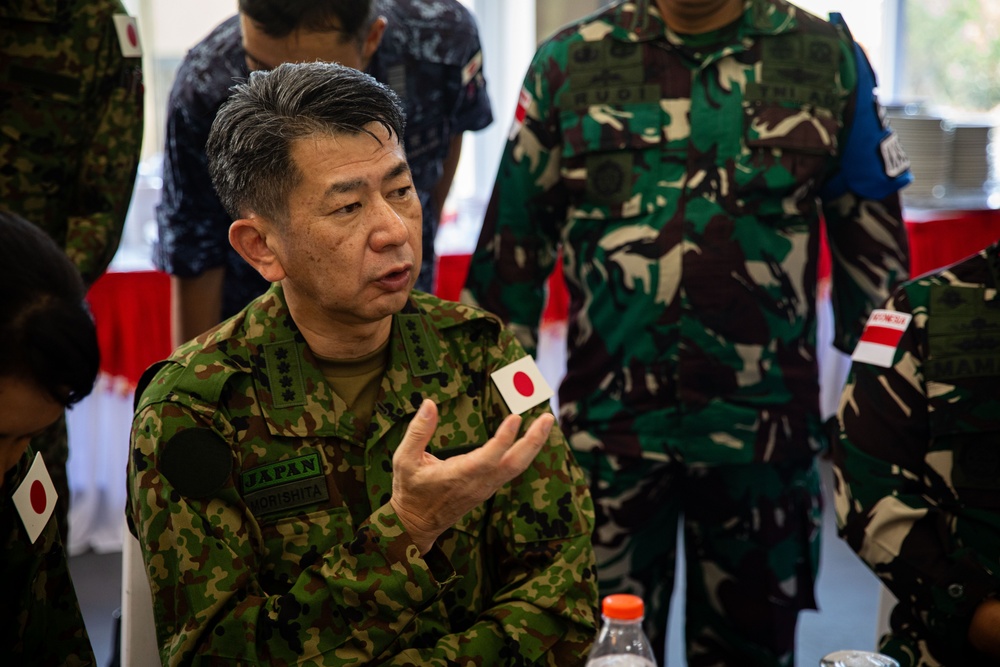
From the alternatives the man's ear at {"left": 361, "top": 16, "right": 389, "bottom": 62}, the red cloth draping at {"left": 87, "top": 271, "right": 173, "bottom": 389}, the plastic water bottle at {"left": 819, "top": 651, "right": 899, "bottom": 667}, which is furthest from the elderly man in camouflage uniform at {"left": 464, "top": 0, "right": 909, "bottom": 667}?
the red cloth draping at {"left": 87, "top": 271, "right": 173, "bottom": 389}

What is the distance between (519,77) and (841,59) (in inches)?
109

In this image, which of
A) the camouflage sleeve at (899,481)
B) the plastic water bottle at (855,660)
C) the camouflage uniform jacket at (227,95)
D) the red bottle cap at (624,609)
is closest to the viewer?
the red bottle cap at (624,609)

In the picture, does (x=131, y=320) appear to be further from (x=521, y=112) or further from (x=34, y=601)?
Answer: (x=34, y=601)

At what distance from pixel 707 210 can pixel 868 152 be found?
0.36 m

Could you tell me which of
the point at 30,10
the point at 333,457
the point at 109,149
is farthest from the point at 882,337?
the point at 30,10

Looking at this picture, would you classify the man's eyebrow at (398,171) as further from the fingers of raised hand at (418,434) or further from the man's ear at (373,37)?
the man's ear at (373,37)

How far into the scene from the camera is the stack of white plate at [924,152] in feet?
15.6

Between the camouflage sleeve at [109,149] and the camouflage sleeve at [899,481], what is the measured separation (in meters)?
1.51

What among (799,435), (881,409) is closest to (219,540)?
(881,409)

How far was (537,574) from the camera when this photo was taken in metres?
1.58

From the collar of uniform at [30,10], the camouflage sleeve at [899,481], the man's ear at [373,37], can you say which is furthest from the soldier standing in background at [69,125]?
the camouflage sleeve at [899,481]

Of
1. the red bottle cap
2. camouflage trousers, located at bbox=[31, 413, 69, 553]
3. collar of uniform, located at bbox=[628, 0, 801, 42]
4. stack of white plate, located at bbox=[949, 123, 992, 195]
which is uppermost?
collar of uniform, located at bbox=[628, 0, 801, 42]

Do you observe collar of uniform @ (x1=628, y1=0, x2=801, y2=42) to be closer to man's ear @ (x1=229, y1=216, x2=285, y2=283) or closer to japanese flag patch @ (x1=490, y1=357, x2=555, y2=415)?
japanese flag patch @ (x1=490, y1=357, x2=555, y2=415)

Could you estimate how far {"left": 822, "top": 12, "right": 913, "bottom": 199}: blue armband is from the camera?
7.41 ft
